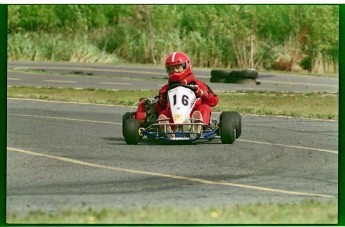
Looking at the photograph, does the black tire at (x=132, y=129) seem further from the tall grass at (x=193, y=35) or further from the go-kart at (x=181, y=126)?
the tall grass at (x=193, y=35)

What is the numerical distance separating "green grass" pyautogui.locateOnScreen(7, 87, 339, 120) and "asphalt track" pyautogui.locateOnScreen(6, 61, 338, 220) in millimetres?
1790

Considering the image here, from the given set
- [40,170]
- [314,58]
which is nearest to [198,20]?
[314,58]

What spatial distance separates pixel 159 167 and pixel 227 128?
2.19 m

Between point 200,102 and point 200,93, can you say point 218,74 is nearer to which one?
point 200,102

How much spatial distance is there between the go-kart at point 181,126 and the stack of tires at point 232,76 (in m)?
11.1

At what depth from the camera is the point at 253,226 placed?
38.8 feet

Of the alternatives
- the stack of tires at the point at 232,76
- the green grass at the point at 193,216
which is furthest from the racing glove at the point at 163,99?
the stack of tires at the point at 232,76

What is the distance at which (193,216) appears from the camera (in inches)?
480

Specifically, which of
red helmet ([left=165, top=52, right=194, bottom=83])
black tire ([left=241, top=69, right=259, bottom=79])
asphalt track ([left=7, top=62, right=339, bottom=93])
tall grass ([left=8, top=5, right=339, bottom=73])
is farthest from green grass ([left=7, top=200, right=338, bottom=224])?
black tire ([left=241, top=69, right=259, bottom=79])

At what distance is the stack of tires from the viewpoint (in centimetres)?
2875

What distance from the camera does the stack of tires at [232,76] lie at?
94.3ft

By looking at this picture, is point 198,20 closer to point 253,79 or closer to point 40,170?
point 253,79

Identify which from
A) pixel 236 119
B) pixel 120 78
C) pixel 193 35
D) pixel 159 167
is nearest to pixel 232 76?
pixel 193 35

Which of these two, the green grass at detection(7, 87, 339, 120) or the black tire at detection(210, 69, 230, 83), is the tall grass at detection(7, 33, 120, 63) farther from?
the black tire at detection(210, 69, 230, 83)
